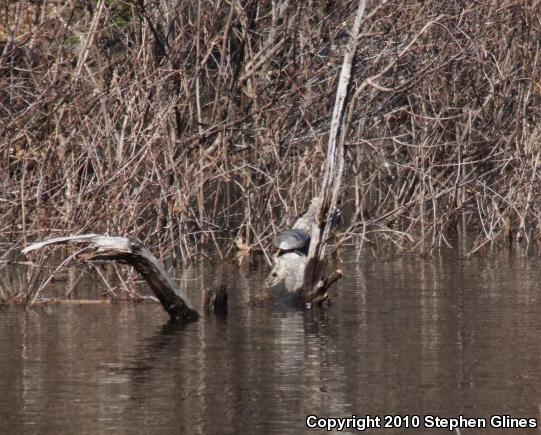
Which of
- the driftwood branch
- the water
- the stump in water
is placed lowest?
the water

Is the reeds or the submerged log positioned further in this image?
the reeds

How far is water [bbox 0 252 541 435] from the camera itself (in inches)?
418

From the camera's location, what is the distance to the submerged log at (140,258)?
540 inches

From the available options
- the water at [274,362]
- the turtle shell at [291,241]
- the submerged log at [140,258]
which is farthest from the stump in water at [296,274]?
the submerged log at [140,258]

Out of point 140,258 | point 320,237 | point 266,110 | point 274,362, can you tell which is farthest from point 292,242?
point 266,110

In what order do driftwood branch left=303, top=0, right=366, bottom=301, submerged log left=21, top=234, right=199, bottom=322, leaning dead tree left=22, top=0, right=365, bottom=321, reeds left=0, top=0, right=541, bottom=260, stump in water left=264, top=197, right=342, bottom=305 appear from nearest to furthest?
submerged log left=21, top=234, right=199, bottom=322
leaning dead tree left=22, top=0, right=365, bottom=321
driftwood branch left=303, top=0, right=366, bottom=301
stump in water left=264, top=197, right=342, bottom=305
reeds left=0, top=0, right=541, bottom=260

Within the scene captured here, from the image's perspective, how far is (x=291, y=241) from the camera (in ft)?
53.1

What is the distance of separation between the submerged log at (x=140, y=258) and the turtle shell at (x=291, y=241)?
4.37ft

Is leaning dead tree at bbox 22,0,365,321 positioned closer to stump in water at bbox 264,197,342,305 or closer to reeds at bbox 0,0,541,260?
stump in water at bbox 264,197,342,305

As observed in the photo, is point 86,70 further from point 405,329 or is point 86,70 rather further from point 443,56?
point 405,329

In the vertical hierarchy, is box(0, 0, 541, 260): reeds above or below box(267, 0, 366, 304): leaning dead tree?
above

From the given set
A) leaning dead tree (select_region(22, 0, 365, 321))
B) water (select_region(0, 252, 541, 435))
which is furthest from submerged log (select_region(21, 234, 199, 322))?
water (select_region(0, 252, 541, 435))

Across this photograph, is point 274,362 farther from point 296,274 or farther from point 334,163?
point 296,274

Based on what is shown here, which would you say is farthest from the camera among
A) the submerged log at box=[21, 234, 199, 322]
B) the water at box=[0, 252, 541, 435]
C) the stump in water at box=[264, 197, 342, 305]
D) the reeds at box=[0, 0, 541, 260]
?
the reeds at box=[0, 0, 541, 260]
